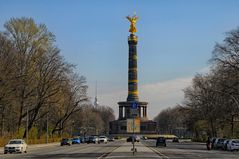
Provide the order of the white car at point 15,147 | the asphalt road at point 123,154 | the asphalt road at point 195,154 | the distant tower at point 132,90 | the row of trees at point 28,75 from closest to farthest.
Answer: the asphalt road at point 123,154 → the asphalt road at point 195,154 → the white car at point 15,147 → the row of trees at point 28,75 → the distant tower at point 132,90

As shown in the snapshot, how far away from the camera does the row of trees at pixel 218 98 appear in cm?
6575

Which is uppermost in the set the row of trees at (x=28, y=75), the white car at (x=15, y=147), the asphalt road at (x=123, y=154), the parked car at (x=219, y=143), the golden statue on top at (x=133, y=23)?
the golden statue on top at (x=133, y=23)

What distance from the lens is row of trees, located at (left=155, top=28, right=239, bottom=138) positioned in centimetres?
6575

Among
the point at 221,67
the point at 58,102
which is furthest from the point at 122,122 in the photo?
the point at 221,67

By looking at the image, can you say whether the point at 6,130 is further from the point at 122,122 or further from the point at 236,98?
the point at 122,122

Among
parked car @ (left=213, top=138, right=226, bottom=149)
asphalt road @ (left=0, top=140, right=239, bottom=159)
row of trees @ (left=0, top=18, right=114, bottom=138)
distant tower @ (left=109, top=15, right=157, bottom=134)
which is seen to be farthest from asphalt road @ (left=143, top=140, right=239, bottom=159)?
distant tower @ (left=109, top=15, right=157, bottom=134)

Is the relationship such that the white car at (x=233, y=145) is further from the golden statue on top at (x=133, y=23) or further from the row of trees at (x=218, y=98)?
the golden statue on top at (x=133, y=23)

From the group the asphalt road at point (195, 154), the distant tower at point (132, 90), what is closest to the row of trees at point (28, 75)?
the asphalt road at point (195, 154)

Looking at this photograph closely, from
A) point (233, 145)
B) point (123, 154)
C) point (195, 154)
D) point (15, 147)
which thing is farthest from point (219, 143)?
Answer: point (15, 147)

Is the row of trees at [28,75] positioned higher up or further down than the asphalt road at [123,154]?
higher up

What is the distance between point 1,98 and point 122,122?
9669 centimetres

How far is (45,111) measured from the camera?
276 feet

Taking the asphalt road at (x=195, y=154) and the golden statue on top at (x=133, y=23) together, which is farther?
the golden statue on top at (x=133, y=23)

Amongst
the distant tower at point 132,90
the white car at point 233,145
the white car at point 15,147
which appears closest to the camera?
the white car at point 15,147
